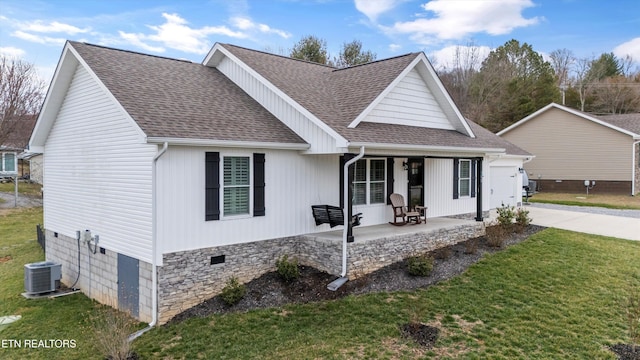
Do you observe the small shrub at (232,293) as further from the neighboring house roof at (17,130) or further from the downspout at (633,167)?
the neighboring house roof at (17,130)

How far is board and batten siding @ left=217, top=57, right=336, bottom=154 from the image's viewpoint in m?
9.44

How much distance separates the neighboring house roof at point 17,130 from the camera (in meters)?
28.4

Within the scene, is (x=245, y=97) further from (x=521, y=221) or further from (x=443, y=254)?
(x=521, y=221)

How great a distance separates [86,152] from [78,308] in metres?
3.75

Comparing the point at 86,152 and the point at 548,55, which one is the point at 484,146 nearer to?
the point at 86,152

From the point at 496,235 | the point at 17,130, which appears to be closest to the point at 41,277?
the point at 496,235

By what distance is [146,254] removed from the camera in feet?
26.4

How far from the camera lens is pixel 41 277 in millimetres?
10492

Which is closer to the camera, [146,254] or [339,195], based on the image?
[146,254]

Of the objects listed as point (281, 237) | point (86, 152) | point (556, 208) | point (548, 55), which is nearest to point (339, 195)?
point (281, 237)

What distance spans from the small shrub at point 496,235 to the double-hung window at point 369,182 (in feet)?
10.5

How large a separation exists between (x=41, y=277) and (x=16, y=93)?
2478 cm

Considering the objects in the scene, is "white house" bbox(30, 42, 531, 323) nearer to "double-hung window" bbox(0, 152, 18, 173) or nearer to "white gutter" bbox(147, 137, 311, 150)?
"white gutter" bbox(147, 137, 311, 150)

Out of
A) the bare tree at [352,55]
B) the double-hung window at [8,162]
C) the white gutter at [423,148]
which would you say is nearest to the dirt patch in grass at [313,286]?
the white gutter at [423,148]
